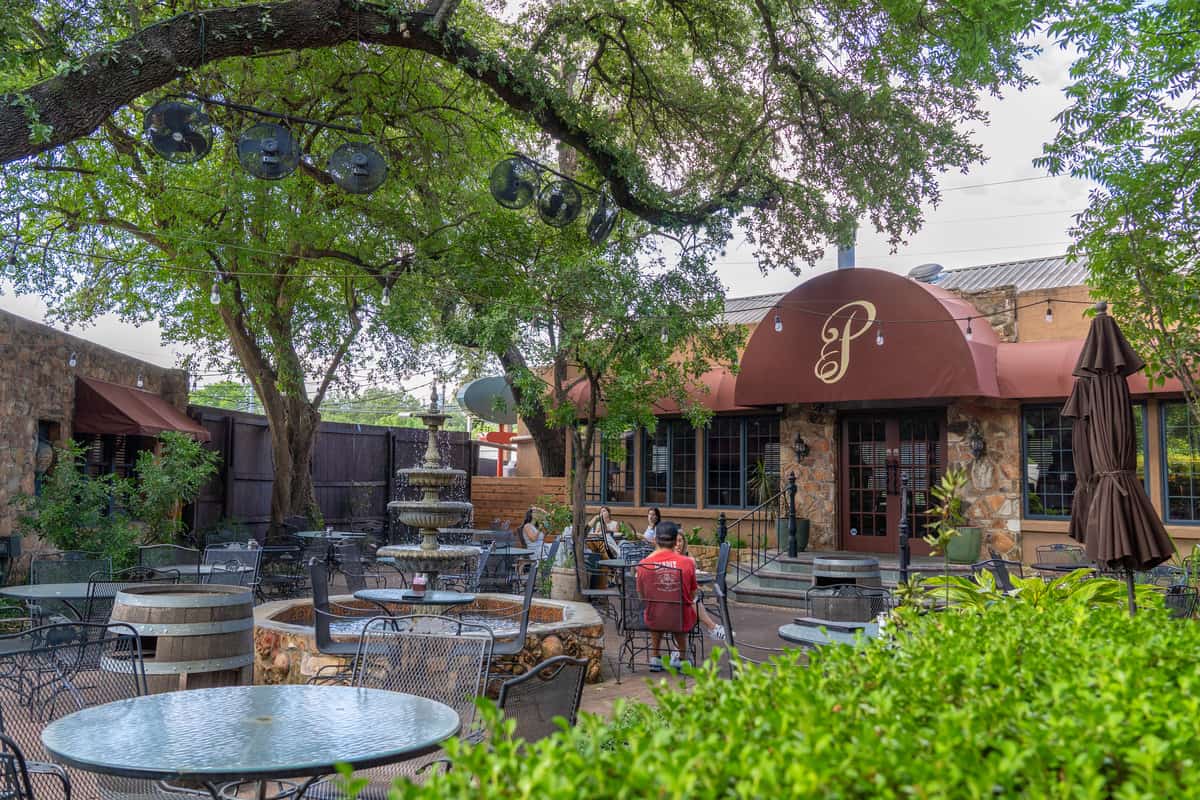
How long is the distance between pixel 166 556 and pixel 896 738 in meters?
10.2

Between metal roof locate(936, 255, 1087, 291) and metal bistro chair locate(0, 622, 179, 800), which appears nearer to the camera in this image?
metal bistro chair locate(0, 622, 179, 800)

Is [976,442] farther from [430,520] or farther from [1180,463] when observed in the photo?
[430,520]

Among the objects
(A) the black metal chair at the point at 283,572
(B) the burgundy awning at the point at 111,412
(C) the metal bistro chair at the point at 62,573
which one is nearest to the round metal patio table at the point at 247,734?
(C) the metal bistro chair at the point at 62,573

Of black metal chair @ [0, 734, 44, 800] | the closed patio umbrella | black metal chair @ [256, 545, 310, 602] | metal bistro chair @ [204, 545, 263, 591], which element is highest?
the closed patio umbrella

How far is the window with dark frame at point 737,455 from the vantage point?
16594 mm

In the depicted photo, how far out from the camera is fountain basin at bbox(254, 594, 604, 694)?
7.20 meters

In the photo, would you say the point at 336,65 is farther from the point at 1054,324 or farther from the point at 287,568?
the point at 1054,324

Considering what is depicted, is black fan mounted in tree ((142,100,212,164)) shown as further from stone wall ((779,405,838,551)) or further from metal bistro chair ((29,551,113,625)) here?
stone wall ((779,405,838,551))

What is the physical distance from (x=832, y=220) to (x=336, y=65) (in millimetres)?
7032

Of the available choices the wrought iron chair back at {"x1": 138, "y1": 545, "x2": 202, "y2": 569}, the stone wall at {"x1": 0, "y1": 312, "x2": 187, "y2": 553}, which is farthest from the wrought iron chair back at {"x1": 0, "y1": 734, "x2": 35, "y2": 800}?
the stone wall at {"x1": 0, "y1": 312, "x2": 187, "y2": 553}

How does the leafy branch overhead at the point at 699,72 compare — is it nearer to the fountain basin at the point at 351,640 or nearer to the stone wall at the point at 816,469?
the stone wall at the point at 816,469

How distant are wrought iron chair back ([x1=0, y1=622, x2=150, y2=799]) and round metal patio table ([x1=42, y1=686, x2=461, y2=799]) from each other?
0.46 m

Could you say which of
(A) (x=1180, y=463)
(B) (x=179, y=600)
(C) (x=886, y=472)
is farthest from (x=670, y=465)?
(B) (x=179, y=600)

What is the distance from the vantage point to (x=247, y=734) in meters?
3.42
